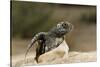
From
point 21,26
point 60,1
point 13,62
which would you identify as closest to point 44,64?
point 13,62

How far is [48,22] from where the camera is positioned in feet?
7.53

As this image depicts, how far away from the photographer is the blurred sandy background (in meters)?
2.15

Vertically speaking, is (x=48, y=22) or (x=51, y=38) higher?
(x=48, y=22)

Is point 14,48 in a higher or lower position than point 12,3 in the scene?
lower

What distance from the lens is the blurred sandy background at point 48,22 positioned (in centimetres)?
215

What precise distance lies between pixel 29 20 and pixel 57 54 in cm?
52

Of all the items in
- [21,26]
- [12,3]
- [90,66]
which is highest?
[12,3]

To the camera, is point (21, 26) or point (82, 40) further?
point (82, 40)

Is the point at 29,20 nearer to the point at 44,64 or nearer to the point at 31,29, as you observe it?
the point at 31,29

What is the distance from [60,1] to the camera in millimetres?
2346
